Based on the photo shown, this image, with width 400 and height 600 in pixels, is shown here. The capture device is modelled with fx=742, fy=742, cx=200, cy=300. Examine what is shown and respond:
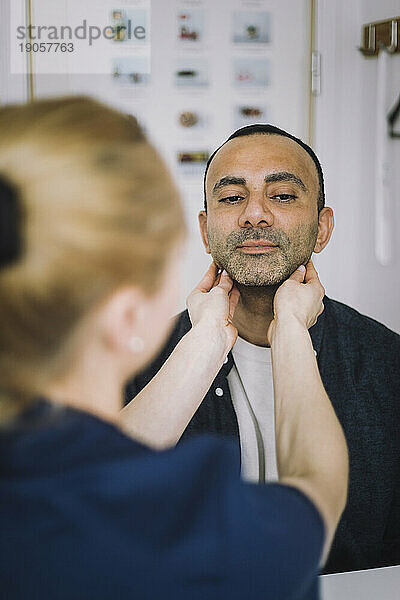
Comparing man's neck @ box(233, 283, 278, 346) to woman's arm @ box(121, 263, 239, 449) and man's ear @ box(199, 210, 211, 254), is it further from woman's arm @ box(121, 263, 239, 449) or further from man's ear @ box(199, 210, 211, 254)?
woman's arm @ box(121, 263, 239, 449)

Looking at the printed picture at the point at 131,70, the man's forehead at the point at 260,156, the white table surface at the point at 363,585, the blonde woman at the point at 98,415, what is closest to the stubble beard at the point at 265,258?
the man's forehead at the point at 260,156

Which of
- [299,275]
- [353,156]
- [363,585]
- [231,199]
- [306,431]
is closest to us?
[306,431]

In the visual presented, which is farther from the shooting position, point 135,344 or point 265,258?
point 265,258

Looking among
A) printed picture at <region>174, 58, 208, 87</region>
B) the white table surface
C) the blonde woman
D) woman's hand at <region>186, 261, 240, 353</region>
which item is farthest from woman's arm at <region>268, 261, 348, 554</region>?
printed picture at <region>174, 58, 208, 87</region>

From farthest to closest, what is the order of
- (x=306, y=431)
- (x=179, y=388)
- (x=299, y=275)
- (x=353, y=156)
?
(x=353, y=156), (x=299, y=275), (x=179, y=388), (x=306, y=431)

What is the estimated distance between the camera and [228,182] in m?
1.35

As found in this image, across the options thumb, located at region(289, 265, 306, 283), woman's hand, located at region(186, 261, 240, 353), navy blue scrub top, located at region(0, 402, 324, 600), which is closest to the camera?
navy blue scrub top, located at region(0, 402, 324, 600)

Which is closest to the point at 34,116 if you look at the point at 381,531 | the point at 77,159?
the point at 77,159

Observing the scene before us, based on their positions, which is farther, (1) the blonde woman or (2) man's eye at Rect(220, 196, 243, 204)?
(2) man's eye at Rect(220, 196, 243, 204)

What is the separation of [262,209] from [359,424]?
0.43 m

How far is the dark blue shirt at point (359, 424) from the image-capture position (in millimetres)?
1334

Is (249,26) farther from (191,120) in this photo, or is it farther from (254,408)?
(254,408)

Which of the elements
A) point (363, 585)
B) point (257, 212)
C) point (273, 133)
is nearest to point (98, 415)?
point (363, 585)

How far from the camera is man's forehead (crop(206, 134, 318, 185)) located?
4.35ft
